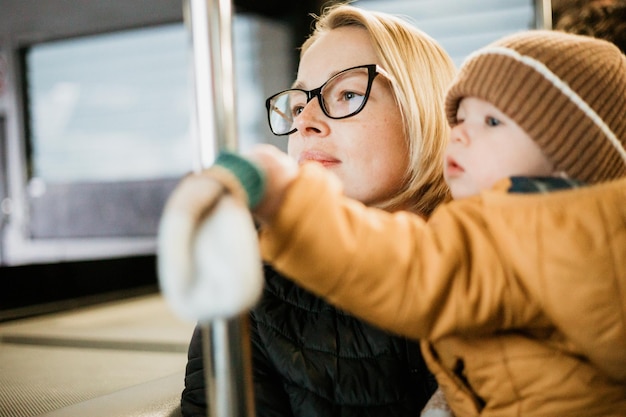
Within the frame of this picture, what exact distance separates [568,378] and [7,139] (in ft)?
17.5

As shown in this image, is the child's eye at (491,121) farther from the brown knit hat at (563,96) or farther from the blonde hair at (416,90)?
the blonde hair at (416,90)

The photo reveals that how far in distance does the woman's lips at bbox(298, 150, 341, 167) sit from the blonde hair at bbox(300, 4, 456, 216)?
5.0 inches

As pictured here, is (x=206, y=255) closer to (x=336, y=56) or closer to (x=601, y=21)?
(x=336, y=56)

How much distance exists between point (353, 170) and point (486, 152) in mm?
311

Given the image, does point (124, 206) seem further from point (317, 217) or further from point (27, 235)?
point (317, 217)

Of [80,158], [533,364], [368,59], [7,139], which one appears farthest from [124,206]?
[533,364]

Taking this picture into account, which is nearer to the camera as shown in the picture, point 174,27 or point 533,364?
point 533,364

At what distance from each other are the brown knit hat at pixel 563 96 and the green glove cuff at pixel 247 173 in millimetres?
360

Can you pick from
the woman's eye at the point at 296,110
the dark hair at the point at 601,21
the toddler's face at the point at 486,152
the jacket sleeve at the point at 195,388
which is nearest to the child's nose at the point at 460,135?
the toddler's face at the point at 486,152

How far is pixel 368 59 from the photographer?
1.11 metres

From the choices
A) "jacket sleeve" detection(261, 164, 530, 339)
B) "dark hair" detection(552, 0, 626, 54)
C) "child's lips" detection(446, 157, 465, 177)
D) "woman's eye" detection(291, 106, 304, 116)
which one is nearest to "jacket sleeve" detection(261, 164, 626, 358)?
"jacket sleeve" detection(261, 164, 530, 339)

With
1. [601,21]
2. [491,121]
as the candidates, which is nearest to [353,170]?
[491,121]

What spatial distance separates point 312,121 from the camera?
1.07m

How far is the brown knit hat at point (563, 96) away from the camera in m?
0.74
